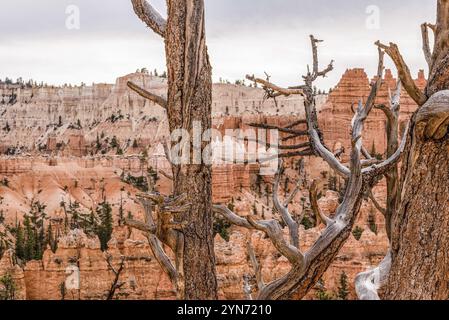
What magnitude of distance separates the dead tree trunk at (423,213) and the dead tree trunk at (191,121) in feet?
3.92

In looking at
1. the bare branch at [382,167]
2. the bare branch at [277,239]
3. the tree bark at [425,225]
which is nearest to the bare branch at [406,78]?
the tree bark at [425,225]

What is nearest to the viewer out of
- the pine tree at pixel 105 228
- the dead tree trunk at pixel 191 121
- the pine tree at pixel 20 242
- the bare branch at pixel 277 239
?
the bare branch at pixel 277 239

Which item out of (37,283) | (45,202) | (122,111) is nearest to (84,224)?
(45,202)

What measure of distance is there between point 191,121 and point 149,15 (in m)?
0.72

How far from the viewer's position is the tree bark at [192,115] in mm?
3867

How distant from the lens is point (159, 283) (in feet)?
89.8

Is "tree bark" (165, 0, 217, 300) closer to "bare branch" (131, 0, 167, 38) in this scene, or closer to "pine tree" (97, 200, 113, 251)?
"bare branch" (131, 0, 167, 38)

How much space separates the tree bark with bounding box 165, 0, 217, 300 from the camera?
3.87 metres

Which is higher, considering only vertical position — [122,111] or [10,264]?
A: [122,111]

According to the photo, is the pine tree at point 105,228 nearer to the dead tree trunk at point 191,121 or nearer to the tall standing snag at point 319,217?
the tall standing snag at point 319,217

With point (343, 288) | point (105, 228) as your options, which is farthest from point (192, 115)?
point (105, 228)

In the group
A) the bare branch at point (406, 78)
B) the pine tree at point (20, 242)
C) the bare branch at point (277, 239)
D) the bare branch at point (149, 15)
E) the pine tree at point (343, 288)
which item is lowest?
the pine tree at point (20, 242)
